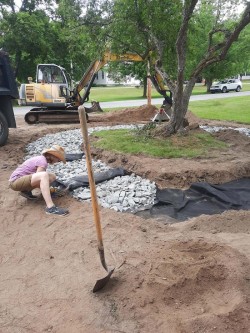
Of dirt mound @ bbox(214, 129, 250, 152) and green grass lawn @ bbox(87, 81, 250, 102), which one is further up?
green grass lawn @ bbox(87, 81, 250, 102)

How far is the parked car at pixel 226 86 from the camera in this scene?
3500 cm

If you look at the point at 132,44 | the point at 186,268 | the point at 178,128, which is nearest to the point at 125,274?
the point at 186,268

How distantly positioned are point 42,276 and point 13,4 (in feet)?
92.8

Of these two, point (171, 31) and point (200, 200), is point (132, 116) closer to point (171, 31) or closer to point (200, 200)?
point (171, 31)

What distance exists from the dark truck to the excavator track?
15.4 feet

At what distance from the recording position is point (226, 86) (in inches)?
1380

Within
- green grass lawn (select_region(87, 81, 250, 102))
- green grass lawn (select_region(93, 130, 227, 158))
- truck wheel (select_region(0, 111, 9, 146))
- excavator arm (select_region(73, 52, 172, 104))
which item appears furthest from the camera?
green grass lawn (select_region(87, 81, 250, 102))

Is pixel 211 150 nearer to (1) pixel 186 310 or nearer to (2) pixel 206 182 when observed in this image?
(2) pixel 206 182

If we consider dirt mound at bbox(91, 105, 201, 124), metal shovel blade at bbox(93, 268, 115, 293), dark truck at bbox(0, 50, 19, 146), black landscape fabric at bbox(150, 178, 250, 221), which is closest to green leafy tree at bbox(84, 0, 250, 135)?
dark truck at bbox(0, 50, 19, 146)

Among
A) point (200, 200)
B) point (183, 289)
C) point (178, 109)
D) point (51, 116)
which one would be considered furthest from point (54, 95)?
point (183, 289)

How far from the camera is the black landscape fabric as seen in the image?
5.36 m

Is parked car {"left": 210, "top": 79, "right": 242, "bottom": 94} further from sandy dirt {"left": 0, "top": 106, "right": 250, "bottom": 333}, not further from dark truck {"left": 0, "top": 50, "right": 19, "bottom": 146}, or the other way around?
sandy dirt {"left": 0, "top": 106, "right": 250, "bottom": 333}

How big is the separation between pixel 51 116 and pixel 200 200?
10.1 m

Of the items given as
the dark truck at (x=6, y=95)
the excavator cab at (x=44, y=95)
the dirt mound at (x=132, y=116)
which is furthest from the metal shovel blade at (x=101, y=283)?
the excavator cab at (x=44, y=95)
